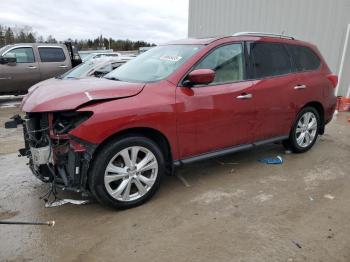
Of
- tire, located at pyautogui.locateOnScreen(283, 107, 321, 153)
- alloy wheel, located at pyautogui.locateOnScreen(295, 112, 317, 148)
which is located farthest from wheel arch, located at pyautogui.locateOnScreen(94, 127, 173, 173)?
alloy wheel, located at pyautogui.locateOnScreen(295, 112, 317, 148)

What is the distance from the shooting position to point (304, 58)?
5137mm

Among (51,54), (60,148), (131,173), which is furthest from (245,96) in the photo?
(51,54)

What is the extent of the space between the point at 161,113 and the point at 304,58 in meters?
2.84

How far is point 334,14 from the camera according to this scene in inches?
374

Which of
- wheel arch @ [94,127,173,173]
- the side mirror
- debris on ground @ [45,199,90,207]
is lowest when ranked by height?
debris on ground @ [45,199,90,207]

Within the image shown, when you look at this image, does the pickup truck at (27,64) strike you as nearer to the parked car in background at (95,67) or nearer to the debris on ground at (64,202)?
the parked car in background at (95,67)

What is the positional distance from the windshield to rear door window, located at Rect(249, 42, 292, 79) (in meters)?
0.88

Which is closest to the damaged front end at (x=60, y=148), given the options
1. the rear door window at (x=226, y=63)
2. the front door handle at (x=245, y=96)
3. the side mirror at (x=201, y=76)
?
the side mirror at (x=201, y=76)

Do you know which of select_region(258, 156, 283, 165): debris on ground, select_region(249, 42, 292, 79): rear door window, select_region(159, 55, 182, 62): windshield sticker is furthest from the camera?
select_region(258, 156, 283, 165): debris on ground

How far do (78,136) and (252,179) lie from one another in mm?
2329

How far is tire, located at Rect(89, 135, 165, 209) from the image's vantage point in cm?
324

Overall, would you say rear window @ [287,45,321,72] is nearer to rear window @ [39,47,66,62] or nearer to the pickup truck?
the pickup truck

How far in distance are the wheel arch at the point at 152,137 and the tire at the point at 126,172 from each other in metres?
0.04

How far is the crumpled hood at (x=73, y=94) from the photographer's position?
3.10m
